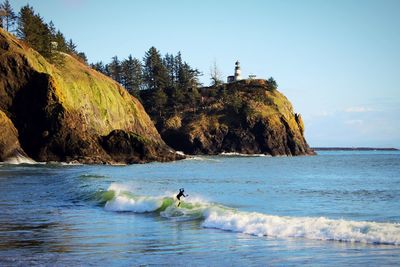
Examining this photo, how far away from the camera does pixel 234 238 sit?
1711cm

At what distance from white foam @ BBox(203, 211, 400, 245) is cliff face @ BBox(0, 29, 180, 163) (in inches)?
2001

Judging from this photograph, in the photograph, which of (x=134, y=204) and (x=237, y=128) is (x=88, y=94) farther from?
(x=134, y=204)

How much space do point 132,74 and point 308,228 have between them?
142526mm

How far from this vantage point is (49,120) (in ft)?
227

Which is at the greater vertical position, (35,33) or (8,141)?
(35,33)

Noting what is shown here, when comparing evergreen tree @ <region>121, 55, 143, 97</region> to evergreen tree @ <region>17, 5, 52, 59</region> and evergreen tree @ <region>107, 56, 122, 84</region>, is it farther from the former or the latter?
evergreen tree @ <region>17, 5, 52, 59</region>

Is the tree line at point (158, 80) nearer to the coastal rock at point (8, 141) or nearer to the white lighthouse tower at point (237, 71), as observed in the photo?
the white lighthouse tower at point (237, 71)

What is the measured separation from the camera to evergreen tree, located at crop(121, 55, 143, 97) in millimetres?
153250

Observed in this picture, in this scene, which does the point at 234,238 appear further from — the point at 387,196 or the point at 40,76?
the point at 40,76

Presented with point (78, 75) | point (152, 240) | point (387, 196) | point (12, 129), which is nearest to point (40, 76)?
point (12, 129)

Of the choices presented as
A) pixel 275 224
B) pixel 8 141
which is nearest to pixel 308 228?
pixel 275 224

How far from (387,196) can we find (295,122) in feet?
375

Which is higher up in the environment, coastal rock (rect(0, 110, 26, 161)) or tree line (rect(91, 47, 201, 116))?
tree line (rect(91, 47, 201, 116))

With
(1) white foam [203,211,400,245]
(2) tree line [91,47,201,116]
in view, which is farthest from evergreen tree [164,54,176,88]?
(1) white foam [203,211,400,245]
